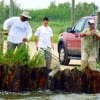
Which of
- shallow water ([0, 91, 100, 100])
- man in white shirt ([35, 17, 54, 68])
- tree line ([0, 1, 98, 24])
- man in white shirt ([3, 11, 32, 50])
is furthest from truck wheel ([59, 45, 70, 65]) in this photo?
tree line ([0, 1, 98, 24])

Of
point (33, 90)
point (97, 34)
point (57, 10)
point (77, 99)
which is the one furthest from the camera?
point (57, 10)

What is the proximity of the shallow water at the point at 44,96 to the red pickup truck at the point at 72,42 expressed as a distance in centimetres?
722

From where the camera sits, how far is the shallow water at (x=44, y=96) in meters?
15.6

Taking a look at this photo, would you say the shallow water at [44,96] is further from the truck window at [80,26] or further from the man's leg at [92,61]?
the truck window at [80,26]

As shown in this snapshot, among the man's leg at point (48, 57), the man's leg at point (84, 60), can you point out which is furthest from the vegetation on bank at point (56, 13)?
the man's leg at point (84, 60)

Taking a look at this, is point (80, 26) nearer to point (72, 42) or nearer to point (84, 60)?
point (72, 42)

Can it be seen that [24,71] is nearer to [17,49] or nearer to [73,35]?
[17,49]

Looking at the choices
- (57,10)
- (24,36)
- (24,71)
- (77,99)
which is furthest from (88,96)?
(57,10)

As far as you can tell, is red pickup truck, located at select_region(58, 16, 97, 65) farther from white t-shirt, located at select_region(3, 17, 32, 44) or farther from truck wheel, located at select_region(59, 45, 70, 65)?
white t-shirt, located at select_region(3, 17, 32, 44)

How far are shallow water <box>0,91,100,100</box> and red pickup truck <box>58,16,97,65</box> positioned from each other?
7.22m

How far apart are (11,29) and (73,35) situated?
5.65 meters

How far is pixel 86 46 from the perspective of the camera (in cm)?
1845

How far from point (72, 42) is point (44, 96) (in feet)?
26.5

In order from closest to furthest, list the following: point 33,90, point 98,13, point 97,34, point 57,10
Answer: point 33,90 → point 97,34 → point 98,13 → point 57,10
